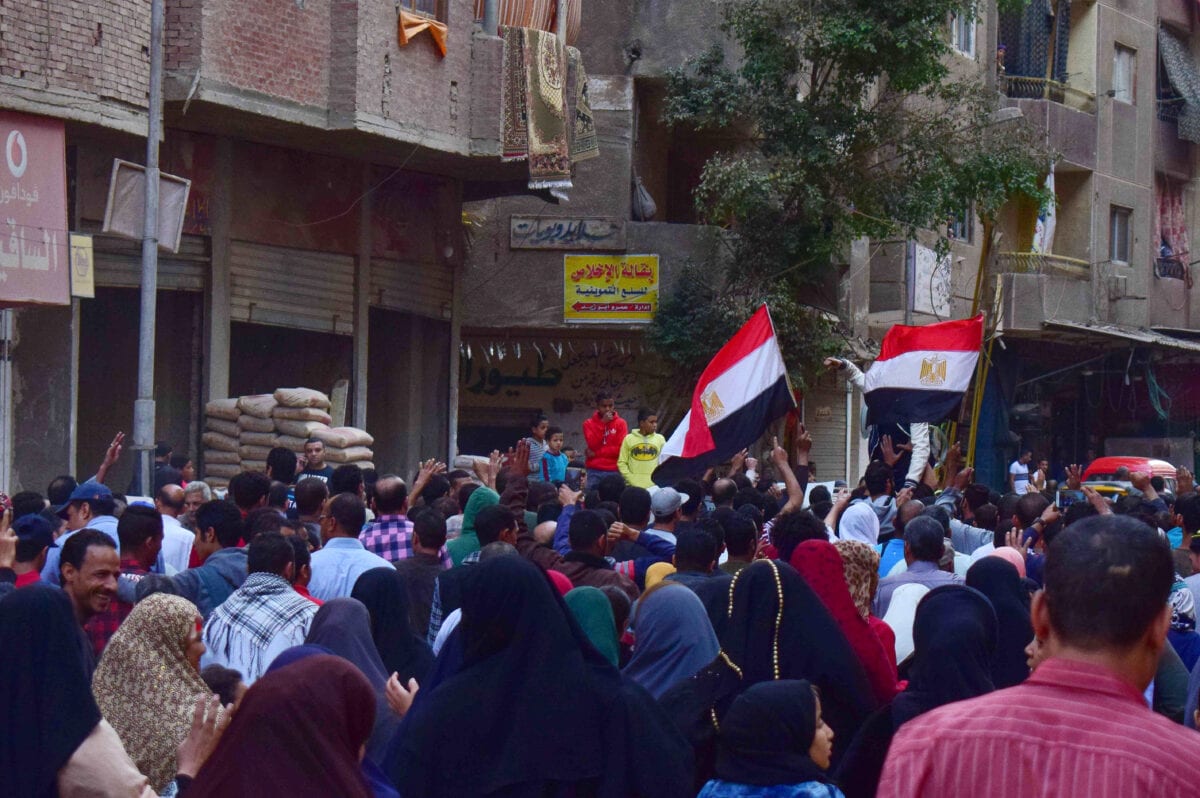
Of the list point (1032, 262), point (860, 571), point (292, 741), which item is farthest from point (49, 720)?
point (1032, 262)

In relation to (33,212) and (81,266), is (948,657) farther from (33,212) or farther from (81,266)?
(81,266)

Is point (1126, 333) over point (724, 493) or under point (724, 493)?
over

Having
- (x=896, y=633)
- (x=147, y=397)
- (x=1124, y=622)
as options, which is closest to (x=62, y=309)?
(x=147, y=397)

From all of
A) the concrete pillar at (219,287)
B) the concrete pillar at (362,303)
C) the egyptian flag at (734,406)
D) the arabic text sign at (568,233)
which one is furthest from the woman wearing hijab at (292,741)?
the arabic text sign at (568,233)

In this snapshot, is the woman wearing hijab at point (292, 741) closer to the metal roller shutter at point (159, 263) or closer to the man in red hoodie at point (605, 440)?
the man in red hoodie at point (605, 440)

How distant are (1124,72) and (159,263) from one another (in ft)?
71.0

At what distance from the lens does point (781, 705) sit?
12.7 ft

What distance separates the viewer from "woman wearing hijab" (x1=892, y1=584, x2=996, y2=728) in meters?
4.78

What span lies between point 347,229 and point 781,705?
47.6 ft

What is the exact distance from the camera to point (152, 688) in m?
4.50

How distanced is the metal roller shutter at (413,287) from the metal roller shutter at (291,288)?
1.76ft

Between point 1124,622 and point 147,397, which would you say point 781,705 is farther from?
point 147,397

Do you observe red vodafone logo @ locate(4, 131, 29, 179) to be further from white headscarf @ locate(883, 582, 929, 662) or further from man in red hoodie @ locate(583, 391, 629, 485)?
white headscarf @ locate(883, 582, 929, 662)

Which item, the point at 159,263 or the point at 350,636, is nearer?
the point at 350,636
